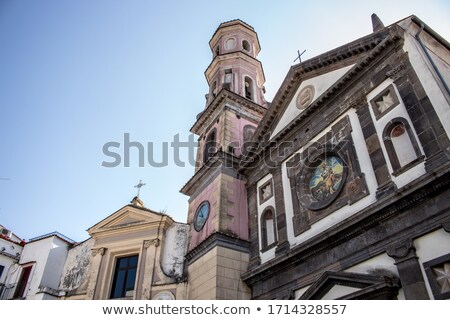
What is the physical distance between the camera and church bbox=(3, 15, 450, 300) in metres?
9.27

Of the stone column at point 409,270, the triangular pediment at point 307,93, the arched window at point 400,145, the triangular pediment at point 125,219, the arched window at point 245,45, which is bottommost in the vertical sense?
the stone column at point 409,270

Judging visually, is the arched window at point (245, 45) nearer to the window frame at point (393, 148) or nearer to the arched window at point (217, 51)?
the arched window at point (217, 51)

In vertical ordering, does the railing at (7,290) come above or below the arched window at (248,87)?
below

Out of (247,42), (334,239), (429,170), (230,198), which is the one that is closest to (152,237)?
(230,198)

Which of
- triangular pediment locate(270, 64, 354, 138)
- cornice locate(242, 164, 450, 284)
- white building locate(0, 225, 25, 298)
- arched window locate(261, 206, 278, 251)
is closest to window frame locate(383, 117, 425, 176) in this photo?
cornice locate(242, 164, 450, 284)

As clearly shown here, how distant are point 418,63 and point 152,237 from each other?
13589 mm

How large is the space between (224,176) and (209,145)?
3.72 meters

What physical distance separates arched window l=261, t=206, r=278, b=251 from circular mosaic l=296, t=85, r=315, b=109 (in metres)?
4.36

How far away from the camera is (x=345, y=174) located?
11.8 meters

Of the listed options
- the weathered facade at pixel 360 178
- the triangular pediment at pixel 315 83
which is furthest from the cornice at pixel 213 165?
the weathered facade at pixel 360 178

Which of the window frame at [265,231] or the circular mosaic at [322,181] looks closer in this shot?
the circular mosaic at [322,181]

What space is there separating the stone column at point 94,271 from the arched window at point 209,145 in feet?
23.1

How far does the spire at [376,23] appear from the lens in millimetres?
13181

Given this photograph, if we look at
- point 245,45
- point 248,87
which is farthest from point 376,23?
point 245,45
